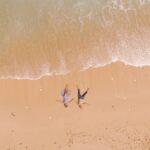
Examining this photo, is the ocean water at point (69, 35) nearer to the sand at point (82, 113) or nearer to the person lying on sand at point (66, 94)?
the sand at point (82, 113)

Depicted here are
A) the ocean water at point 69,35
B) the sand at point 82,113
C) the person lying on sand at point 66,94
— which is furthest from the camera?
the ocean water at point 69,35

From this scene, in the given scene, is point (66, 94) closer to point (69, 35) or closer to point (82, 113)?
point (82, 113)

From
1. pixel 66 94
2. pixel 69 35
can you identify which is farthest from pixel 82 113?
pixel 69 35

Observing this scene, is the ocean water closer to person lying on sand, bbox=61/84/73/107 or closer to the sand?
the sand

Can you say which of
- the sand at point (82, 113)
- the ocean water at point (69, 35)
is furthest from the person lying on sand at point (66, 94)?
the ocean water at point (69, 35)

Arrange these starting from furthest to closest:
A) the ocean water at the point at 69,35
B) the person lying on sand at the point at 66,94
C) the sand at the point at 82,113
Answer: the ocean water at the point at 69,35, the person lying on sand at the point at 66,94, the sand at the point at 82,113

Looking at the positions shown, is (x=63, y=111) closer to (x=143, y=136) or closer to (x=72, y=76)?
(x=72, y=76)
